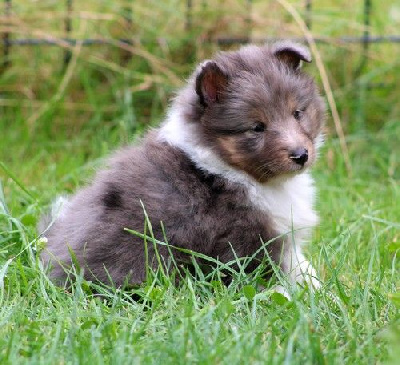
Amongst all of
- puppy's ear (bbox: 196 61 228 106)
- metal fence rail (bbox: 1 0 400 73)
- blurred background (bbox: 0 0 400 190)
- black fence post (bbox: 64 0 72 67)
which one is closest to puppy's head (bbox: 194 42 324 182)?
puppy's ear (bbox: 196 61 228 106)

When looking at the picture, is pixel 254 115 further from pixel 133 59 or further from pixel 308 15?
pixel 308 15

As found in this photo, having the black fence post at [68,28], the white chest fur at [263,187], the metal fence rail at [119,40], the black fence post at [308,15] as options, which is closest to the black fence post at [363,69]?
the metal fence rail at [119,40]

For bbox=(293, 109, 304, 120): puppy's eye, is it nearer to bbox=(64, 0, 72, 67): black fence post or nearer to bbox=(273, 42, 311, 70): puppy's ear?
bbox=(273, 42, 311, 70): puppy's ear

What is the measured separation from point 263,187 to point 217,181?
0.83 ft

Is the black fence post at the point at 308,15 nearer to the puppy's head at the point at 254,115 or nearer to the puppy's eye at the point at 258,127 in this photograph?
the puppy's head at the point at 254,115

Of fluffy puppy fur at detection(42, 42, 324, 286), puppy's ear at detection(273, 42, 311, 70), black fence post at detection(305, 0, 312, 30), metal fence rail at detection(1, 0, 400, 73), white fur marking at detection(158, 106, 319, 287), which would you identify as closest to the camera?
fluffy puppy fur at detection(42, 42, 324, 286)

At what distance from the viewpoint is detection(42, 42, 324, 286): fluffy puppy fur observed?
13.4ft

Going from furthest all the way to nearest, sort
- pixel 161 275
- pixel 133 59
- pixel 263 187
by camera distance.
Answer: pixel 133 59 < pixel 263 187 < pixel 161 275

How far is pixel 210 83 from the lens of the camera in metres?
4.16

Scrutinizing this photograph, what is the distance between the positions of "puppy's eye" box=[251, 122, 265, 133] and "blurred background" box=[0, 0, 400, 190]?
2.92 meters

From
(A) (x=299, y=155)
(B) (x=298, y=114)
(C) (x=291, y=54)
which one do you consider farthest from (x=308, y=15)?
(A) (x=299, y=155)

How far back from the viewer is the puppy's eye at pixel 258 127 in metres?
4.15

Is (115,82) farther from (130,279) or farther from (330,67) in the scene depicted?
(130,279)

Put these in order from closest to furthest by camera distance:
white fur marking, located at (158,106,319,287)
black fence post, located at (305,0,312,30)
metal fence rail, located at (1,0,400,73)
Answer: white fur marking, located at (158,106,319,287) → metal fence rail, located at (1,0,400,73) → black fence post, located at (305,0,312,30)
